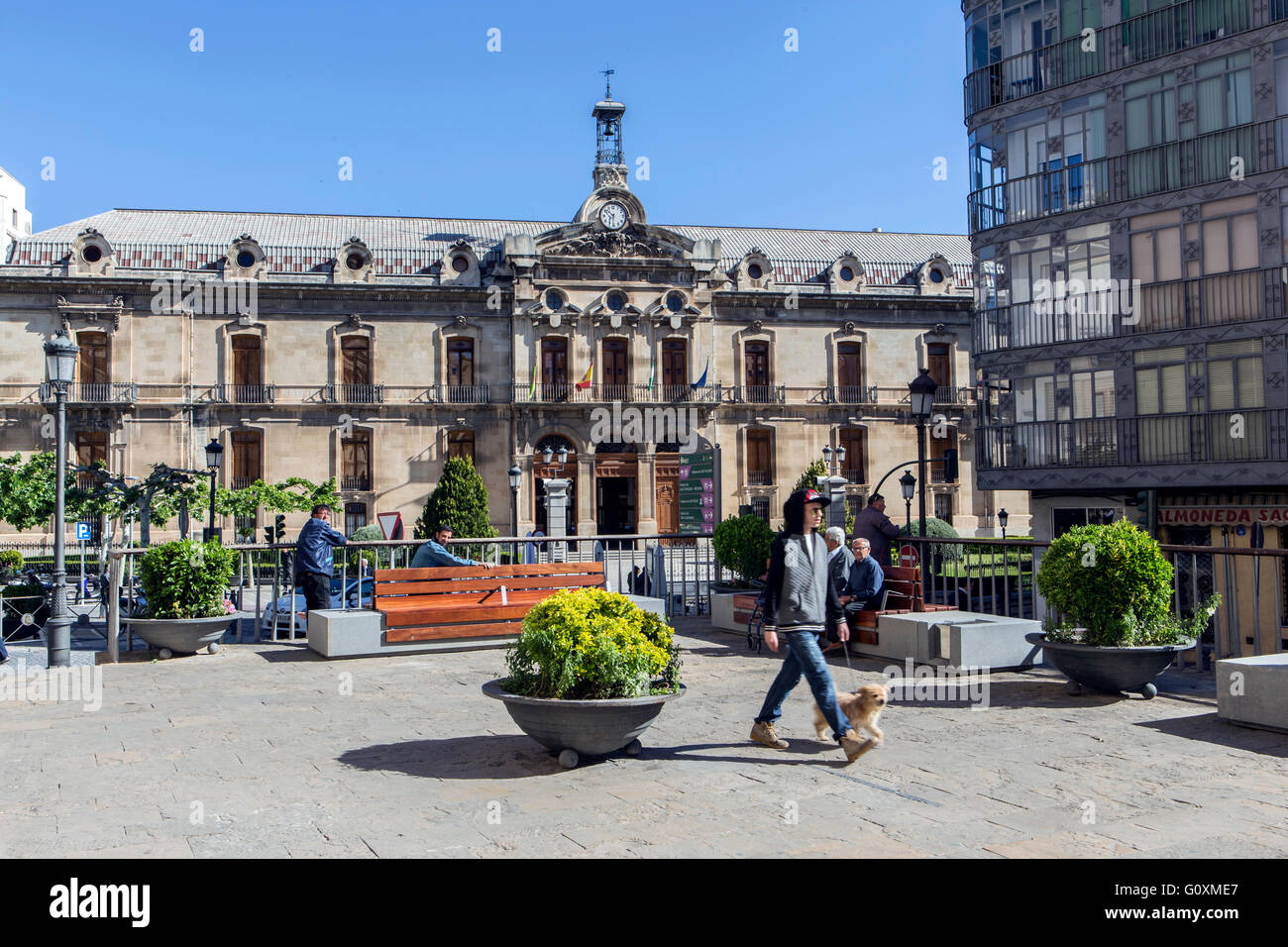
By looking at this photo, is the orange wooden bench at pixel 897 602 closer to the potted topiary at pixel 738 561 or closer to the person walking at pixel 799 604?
the potted topiary at pixel 738 561

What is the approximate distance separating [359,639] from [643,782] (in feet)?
18.9

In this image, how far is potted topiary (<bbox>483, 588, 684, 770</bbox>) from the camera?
6.20m

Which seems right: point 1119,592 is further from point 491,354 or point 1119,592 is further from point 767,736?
point 491,354

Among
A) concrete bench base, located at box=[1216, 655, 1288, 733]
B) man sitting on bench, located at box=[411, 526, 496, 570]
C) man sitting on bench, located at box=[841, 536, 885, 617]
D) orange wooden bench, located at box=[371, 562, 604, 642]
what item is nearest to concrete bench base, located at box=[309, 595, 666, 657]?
orange wooden bench, located at box=[371, 562, 604, 642]

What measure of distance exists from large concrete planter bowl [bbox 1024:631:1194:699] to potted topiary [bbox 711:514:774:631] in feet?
15.9

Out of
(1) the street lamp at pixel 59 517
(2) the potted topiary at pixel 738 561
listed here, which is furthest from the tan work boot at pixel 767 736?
(1) the street lamp at pixel 59 517

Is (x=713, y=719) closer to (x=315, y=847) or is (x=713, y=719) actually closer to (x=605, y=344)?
(x=315, y=847)

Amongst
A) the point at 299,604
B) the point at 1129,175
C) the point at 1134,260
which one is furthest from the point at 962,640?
the point at 1129,175

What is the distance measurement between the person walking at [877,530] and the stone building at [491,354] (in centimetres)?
2701

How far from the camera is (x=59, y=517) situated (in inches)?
465

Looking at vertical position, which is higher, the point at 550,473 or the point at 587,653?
the point at 550,473

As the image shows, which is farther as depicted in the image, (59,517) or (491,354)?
(491,354)
